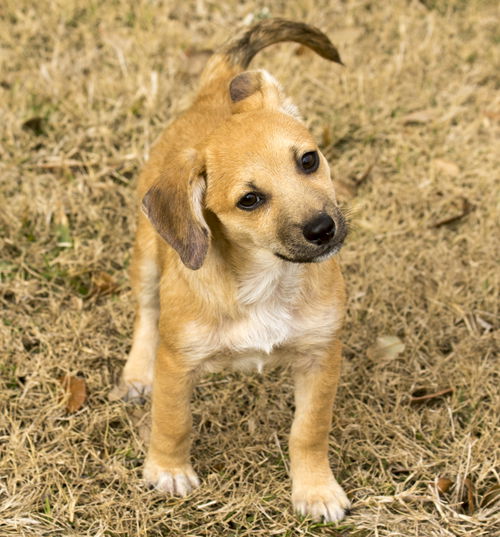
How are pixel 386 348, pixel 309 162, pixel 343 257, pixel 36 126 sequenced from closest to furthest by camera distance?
pixel 309 162
pixel 386 348
pixel 343 257
pixel 36 126

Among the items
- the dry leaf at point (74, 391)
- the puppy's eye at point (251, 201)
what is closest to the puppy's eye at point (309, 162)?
the puppy's eye at point (251, 201)

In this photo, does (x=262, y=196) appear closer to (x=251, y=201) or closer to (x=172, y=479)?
(x=251, y=201)

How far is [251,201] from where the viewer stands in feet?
11.4

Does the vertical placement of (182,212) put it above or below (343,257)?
above

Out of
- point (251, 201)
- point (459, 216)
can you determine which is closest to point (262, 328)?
point (251, 201)

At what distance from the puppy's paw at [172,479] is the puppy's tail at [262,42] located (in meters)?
2.13

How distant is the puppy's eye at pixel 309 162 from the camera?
11.5ft

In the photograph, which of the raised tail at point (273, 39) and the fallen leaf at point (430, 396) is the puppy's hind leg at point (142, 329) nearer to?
the raised tail at point (273, 39)

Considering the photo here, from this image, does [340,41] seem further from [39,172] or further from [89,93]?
[39,172]

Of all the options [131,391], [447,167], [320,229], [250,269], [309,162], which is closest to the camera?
[320,229]

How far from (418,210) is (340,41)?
1.84 metres

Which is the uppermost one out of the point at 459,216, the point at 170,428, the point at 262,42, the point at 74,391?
the point at 262,42

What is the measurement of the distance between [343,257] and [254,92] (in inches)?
66.5

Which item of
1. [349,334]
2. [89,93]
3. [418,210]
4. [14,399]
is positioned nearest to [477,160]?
[418,210]
